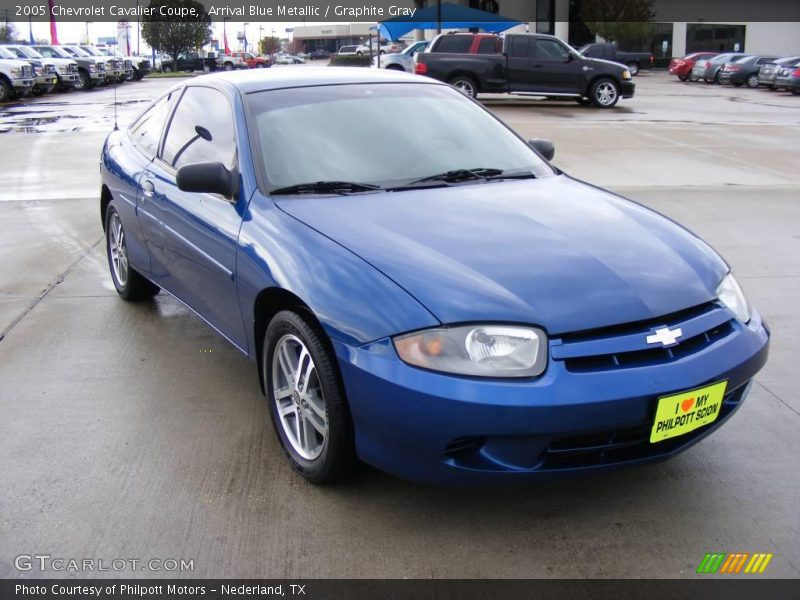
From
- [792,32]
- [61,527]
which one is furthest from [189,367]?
[792,32]

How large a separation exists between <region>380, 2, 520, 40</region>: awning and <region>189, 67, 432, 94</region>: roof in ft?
80.2

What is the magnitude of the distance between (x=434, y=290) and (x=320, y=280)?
451mm

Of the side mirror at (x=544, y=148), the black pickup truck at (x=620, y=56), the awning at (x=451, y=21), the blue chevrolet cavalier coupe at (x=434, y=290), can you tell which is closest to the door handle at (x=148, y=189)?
the blue chevrolet cavalier coupe at (x=434, y=290)

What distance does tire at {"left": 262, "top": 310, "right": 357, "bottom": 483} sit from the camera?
2.92 m

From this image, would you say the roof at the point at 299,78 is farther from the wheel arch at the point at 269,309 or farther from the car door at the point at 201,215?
the wheel arch at the point at 269,309

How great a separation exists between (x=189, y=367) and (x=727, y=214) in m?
5.62

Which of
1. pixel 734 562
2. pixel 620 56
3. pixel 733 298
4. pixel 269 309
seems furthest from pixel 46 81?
pixel 734 562

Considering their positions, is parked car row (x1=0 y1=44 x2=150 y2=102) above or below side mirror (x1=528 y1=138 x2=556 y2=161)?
above

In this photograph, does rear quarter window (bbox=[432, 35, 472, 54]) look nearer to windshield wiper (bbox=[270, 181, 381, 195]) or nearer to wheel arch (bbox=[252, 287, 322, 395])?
windshield wiper (bbox=[270, 181, 381, 195])

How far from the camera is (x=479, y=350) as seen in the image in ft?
8.73

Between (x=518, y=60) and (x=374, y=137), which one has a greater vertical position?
(x=518, y=60)

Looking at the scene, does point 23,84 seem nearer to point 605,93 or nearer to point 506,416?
point 605,93

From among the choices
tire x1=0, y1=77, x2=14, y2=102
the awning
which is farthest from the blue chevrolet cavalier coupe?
the awning

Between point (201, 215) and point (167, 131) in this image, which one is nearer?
point (201, 215)
